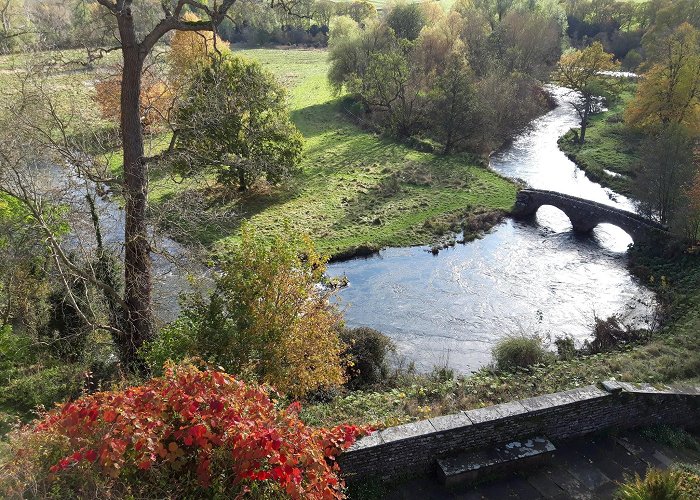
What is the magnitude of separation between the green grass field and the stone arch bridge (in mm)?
1450

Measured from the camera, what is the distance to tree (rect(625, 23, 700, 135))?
37.3 m

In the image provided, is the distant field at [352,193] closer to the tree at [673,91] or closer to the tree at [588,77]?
the tree at [673,91]

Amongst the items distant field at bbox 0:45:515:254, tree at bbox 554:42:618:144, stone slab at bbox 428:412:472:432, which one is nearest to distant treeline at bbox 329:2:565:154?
distant field at bbox 0:45:515:254

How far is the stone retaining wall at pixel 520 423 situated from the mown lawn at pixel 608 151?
2873 centimetres

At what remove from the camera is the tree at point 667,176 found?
27.2 metres

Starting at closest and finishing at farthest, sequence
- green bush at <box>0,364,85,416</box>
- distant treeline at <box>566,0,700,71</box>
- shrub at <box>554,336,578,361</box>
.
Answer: green bush at <box>0,364,85,416</box> < shrub at <box>554,336,578,361</box> < distant treeline at <box>566,0,700,71</box>

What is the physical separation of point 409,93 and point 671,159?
23532 millimetres

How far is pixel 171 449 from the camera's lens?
6.46 m

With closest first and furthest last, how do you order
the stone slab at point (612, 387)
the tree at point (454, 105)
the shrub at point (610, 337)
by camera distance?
the stone slab at point (612, 387), the shrub at point (610, 337), the tree at point (454, 105)

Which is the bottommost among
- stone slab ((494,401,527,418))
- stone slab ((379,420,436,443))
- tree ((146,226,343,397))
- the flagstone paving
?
the flagstone paving

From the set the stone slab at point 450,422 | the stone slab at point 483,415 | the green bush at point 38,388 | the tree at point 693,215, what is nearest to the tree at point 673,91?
the tree at point 693,215

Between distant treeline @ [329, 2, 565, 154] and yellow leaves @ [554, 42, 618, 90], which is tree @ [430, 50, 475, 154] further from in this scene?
yellow leaves @ [554, 42, 618, 90]

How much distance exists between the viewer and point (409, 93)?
151 feet

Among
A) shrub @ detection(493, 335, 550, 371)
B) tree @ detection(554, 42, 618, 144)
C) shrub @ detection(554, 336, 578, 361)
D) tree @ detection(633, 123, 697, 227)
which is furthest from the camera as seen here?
tree @ detection(554, 42, 618, 144)
